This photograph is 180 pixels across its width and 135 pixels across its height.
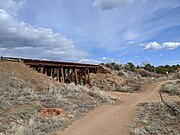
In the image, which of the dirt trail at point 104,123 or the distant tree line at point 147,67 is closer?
the dirt trail at point 104,123

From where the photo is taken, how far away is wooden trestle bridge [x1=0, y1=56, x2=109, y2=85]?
86.9 feet

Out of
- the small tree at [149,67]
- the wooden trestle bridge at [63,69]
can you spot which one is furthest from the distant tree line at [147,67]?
the wooden trestle bridge at [63,69]

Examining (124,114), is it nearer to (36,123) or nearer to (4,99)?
(36,123)

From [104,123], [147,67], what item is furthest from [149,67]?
[104,123]

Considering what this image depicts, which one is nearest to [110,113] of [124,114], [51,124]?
[124,114]

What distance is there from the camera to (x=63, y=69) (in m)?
30.0

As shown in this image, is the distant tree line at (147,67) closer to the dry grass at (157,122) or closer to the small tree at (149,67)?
the small tree at (149,67)

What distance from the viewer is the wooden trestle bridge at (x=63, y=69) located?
86.9ft

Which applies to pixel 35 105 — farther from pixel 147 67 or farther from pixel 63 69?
pixel 147 67

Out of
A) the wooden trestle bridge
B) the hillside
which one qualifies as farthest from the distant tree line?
the hillside

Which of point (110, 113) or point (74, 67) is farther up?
point (74, 67)

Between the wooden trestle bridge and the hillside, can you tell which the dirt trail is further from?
the wooden trestle bridge

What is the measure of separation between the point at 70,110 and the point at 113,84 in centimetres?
1875

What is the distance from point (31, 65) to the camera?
87.0ft
